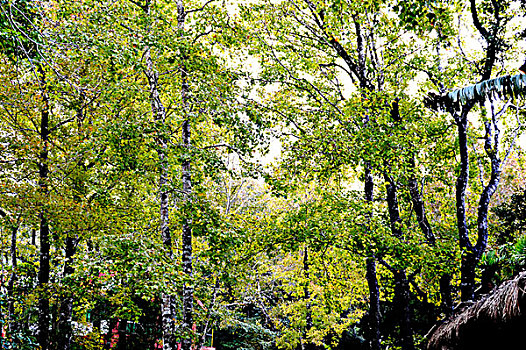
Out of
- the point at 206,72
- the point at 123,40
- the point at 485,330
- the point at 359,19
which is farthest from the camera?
the point at 359,19

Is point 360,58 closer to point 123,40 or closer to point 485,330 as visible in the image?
point 123,40

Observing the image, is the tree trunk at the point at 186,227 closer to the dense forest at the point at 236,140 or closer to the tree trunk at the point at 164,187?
the dense forest at the point at 236,140

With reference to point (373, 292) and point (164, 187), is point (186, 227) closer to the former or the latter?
point (164, 187)

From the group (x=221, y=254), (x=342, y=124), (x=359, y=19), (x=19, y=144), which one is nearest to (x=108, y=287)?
(x=221, y=254)

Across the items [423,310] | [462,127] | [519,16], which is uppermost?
[519,16]

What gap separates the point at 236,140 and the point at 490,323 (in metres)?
5.58

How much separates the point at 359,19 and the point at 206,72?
466cm

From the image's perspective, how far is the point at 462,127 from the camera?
887 cm

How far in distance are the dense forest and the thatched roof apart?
711 mm

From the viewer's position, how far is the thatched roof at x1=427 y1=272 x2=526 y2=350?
4926 millimetres

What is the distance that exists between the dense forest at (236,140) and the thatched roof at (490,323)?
711mm

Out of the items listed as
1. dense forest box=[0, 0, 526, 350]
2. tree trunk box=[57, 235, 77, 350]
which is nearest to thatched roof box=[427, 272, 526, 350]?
dense forest box=[0, 0, 526, 350]

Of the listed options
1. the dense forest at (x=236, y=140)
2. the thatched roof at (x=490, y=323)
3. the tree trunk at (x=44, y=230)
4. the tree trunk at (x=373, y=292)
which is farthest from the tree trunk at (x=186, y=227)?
the thatched roof at (x=490, y=323)

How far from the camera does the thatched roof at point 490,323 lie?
493cm
